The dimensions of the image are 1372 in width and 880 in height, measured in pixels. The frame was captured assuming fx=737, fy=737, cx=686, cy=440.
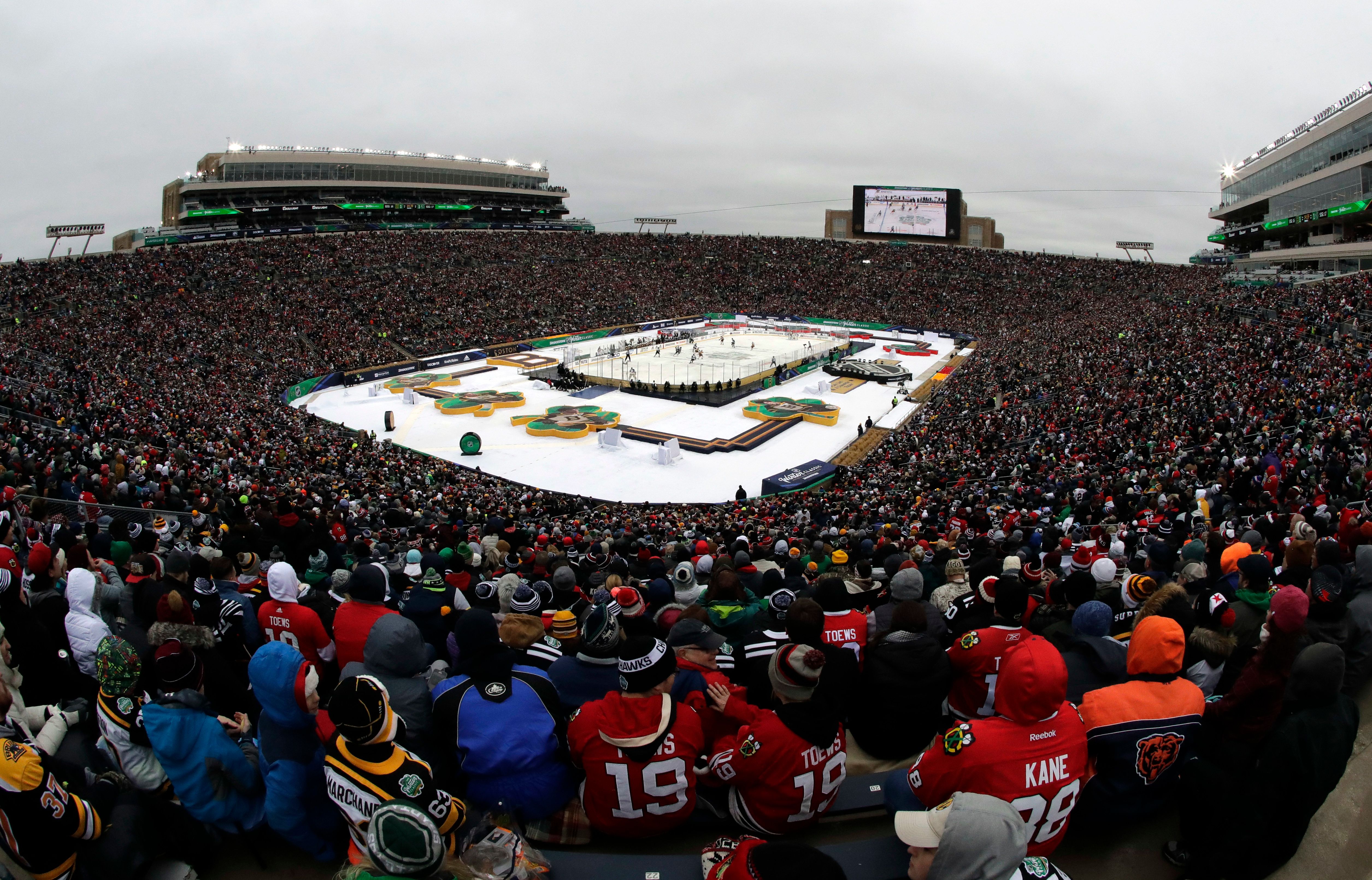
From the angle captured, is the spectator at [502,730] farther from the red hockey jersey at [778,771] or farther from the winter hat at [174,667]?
the winter hat at [174,667]

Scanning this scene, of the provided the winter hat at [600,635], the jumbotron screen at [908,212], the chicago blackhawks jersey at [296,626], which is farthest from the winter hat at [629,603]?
the jumbotron screen at [908,212]

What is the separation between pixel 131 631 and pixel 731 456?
24610 millimetres

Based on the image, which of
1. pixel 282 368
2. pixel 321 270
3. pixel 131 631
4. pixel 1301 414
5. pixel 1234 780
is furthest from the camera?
pixel 321 270

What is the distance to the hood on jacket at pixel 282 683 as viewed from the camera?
12.1 ft

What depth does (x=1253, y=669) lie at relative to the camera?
152 inches

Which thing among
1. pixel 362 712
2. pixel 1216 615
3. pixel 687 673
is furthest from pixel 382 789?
pixel 1216 615

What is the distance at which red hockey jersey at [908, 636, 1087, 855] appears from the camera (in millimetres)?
3354

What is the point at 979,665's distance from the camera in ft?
14.9

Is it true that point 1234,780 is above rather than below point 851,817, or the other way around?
above

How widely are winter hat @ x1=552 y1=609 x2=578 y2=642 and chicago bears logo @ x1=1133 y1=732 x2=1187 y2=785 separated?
3.38 m

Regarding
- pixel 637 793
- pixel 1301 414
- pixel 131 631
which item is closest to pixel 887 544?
pixel 637 793

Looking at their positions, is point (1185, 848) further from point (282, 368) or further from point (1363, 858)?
point (282, 368)

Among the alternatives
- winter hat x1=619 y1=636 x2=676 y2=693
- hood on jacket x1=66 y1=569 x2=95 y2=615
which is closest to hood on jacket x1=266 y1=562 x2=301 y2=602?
hood on jacket x1=66 y1=569 x2=95 y2=615

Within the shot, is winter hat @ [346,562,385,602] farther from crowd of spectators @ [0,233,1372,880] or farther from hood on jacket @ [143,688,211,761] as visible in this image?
hood on jacket @ [143,688,211,761]
